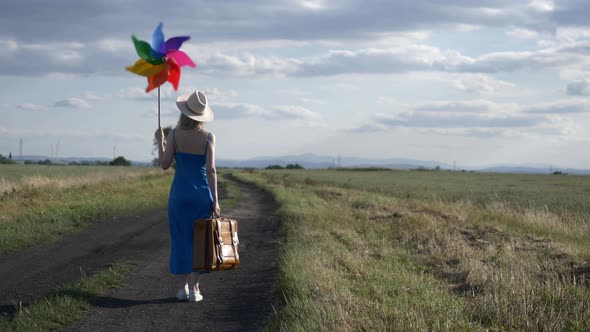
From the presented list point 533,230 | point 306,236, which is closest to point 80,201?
point 306,236

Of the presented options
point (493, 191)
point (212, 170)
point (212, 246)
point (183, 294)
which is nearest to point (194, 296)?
point (183, 294)

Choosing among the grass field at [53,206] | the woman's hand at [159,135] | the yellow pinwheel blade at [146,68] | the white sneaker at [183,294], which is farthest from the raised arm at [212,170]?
the grass field at [53,206]

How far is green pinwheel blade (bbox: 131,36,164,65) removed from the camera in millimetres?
7965

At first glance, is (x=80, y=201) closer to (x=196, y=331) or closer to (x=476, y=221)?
(x=476, y=221)

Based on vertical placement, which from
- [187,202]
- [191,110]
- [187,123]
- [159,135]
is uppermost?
[191,110]

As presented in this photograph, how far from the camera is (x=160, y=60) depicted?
8172mm

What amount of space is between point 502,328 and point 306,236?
7048mm

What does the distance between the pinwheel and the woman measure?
52cm

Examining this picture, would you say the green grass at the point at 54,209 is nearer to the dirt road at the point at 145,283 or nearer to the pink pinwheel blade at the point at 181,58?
the dirt road at the point at 145,283

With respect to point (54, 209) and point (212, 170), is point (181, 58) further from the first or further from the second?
point (54, 209)

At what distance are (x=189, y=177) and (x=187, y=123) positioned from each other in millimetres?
612

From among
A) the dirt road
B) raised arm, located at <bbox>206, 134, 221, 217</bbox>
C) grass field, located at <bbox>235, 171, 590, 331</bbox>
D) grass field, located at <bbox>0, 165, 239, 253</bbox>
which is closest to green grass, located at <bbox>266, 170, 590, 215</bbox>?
grass field, located at <bbox>235, 171, 590, 331</bbox>

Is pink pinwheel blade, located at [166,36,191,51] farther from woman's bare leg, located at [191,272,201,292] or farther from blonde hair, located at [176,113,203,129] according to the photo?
woman's bare leg, located at [191,272,201,292]

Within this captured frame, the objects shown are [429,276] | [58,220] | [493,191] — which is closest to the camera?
[429,276]
